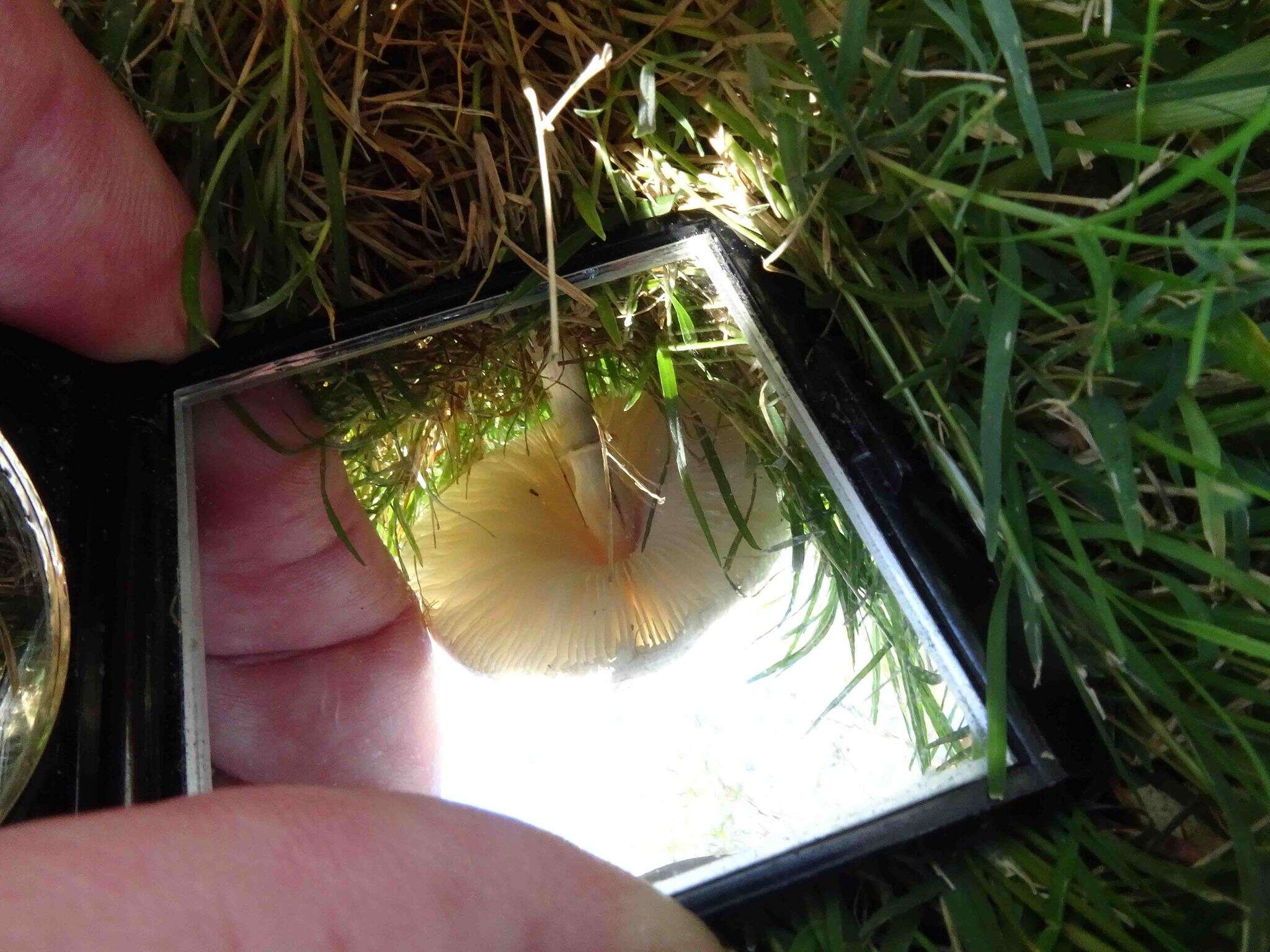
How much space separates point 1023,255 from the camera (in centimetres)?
27

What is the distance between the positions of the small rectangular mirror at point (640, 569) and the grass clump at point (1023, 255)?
3 centimetres

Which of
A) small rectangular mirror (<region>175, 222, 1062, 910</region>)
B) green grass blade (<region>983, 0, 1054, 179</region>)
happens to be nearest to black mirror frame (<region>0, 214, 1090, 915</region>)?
small rectangular mirror (<region>175, 222, 1062, 910</region>)

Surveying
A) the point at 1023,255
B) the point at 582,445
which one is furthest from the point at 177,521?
the point at 1023,255

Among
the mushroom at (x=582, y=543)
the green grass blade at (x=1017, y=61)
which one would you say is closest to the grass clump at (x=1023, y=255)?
the green grass blade at (x=1017, y=61)

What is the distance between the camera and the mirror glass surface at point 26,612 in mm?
300

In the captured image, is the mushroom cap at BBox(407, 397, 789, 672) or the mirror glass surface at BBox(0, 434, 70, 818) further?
the mushroom cap at BBox(407, 397, 789, 672)

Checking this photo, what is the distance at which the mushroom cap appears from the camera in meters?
0.40

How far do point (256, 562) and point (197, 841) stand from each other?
25 cm

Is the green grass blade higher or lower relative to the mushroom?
higher

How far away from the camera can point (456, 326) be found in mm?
391

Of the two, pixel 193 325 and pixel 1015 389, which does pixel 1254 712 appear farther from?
pixel 193 325

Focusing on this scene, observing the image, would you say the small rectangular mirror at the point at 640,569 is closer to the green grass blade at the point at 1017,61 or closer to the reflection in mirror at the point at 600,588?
the reflection in mirror at the point at 600,588

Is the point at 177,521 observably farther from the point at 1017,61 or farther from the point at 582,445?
the point at 1017,61

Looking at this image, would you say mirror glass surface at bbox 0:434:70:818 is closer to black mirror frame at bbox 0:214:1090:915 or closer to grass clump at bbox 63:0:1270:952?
black mirror frame at bbox 0:214:1090:915
